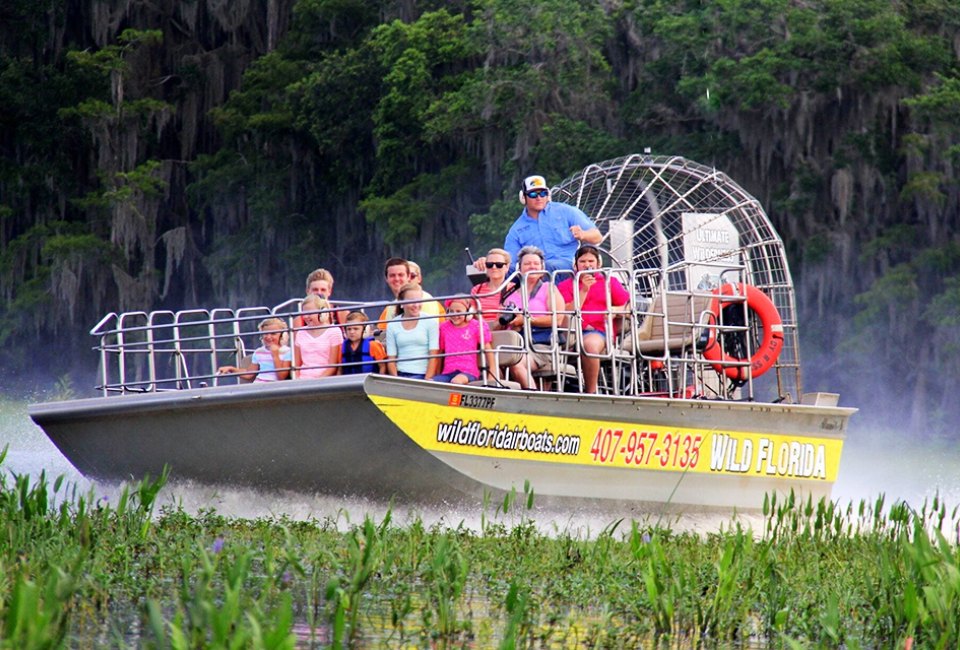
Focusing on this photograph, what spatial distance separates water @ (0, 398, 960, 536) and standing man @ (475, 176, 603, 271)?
2367 millimetres

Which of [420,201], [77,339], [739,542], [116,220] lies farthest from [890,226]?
[739,542]

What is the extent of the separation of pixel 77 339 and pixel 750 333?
29928mm

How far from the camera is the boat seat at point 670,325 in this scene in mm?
12148

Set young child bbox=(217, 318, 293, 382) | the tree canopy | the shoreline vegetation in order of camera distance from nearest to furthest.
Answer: the shoreline vegetation < young child bbox=(217, 318, 293, 382) < the tree canopy

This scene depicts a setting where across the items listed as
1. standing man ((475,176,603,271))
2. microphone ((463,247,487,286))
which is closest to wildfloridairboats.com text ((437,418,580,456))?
microphone ((463,247,487,286))

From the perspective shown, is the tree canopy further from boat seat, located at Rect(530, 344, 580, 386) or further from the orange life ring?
boat seat, located at Rect(530, 344, 580, 386)

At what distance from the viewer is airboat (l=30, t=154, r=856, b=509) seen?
34.1ft

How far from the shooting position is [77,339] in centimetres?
4075

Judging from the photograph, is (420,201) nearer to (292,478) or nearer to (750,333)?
(750,333)

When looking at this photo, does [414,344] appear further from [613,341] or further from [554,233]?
[554,233]

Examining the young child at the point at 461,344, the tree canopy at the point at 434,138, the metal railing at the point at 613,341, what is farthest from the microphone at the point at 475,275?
the tree canopy at the point at 434,138

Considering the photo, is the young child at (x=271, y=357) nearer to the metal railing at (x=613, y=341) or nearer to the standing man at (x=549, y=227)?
the metal railing at (x=613, y=341)

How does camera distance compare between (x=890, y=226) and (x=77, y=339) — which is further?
(x=77, y=339)

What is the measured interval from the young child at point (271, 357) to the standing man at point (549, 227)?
233 centimetres
